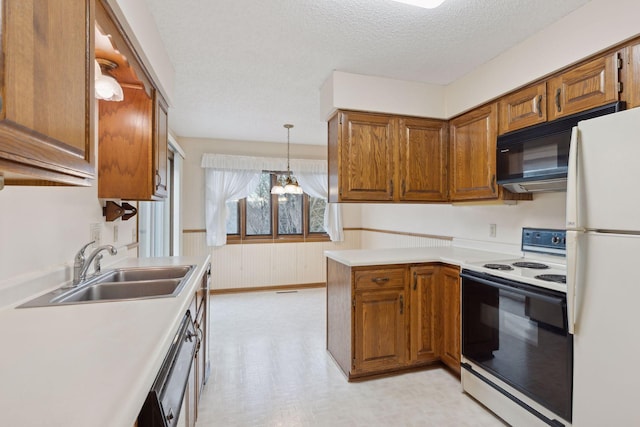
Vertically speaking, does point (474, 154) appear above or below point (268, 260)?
above

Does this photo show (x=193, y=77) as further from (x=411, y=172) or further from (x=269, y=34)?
(x=411, y=172)

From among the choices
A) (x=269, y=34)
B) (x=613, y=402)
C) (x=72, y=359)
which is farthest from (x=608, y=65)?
(x=72, y=359)

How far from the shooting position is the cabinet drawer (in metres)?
Answer: 2.27

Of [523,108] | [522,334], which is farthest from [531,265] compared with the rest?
[523,108]

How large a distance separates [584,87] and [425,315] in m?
1.81

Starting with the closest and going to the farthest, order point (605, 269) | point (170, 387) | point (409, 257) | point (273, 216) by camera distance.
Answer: point (170, 387) < point (605, 269) < point (409, 257) < point (273, 216)

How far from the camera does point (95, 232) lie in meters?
1.81

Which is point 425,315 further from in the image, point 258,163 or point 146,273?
point 258,163

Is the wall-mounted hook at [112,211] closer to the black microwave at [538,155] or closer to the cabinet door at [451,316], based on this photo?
the cabinet door at [451,316]

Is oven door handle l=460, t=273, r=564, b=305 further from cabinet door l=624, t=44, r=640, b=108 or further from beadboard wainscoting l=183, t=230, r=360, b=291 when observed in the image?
beadboard wainscoting l=183, t=230, r=360, b=291

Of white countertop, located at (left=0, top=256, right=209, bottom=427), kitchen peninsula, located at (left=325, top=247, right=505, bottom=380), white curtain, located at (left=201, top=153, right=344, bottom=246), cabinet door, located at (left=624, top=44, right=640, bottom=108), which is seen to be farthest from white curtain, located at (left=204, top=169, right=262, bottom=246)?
cabinet door, located at (left=624, top=44, right=640, bottom=108)

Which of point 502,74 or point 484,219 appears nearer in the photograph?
point 502,74

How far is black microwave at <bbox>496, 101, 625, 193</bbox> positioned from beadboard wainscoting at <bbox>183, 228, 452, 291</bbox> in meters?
2.26

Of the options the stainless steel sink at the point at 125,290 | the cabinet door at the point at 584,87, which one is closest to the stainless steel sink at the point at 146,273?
the stainless steel sink at the point at 125,290
